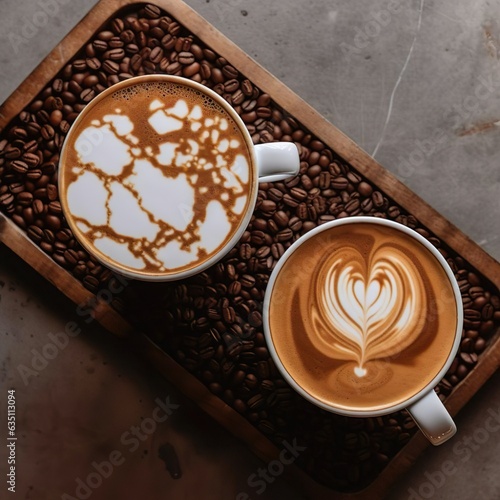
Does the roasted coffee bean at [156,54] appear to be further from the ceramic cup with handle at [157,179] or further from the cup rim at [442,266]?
the cup rim at [442,266]

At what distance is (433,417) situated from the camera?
1.00 meters

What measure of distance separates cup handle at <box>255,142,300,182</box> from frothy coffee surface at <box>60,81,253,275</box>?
0.02 m

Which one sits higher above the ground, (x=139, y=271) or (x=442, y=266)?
(x=442, y=266)

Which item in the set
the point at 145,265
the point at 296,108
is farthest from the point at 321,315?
the point at 296,108

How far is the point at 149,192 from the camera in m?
1.00

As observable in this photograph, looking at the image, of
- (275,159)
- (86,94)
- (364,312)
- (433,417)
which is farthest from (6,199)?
(433,417)

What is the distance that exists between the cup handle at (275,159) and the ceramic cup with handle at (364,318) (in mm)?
114

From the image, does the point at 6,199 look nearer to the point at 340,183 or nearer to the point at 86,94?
the point at 86,94

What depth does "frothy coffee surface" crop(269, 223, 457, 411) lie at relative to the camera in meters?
1.01

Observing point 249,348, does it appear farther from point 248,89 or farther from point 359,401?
point 248,89

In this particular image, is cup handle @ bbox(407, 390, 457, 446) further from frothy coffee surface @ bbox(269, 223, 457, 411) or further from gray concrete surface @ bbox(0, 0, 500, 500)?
gray concrete surface @ bbox(0, 0, 500, 500)

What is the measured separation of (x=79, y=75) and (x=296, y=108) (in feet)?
1.24

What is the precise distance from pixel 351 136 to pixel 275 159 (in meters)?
0.37

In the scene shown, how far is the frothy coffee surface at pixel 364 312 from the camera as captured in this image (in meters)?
1.01
